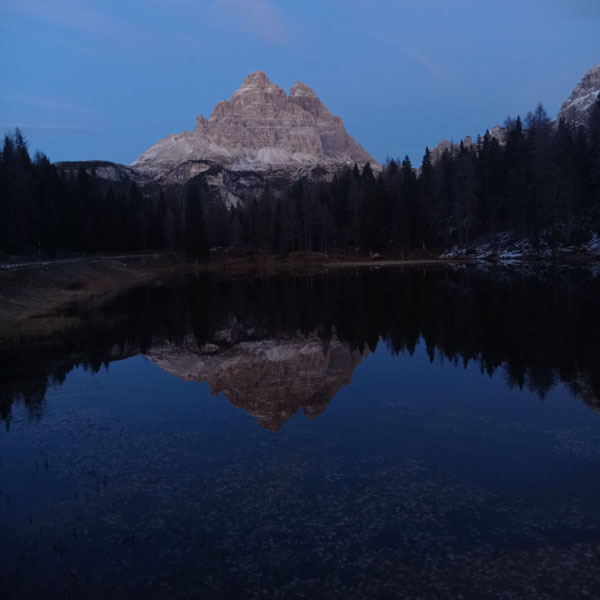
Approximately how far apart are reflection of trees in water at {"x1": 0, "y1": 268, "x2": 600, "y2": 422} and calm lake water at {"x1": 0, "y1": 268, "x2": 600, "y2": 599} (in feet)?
1.09

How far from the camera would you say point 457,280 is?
67875 millimetres

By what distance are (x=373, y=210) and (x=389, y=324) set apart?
7294cm

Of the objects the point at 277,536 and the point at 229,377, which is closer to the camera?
the point at 277,536

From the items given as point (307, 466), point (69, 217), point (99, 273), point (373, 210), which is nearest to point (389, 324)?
point (307, 466)

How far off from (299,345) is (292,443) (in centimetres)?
1615

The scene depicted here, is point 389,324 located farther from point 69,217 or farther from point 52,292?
point 69,217

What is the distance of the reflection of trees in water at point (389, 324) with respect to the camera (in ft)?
86.3

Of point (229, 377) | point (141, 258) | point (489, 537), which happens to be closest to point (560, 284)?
point (229, 377)

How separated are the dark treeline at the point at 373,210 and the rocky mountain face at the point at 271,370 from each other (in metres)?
59.3

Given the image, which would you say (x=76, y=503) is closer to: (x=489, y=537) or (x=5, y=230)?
(x=489, y=537)

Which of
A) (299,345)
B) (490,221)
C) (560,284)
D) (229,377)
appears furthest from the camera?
(490,221)

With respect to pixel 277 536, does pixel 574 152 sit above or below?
above

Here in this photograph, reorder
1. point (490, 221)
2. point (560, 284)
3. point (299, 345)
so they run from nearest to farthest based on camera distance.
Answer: point (299, 345)
point (560, 284)
point (490, 221)

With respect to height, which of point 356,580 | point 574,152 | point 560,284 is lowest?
point 356,580
